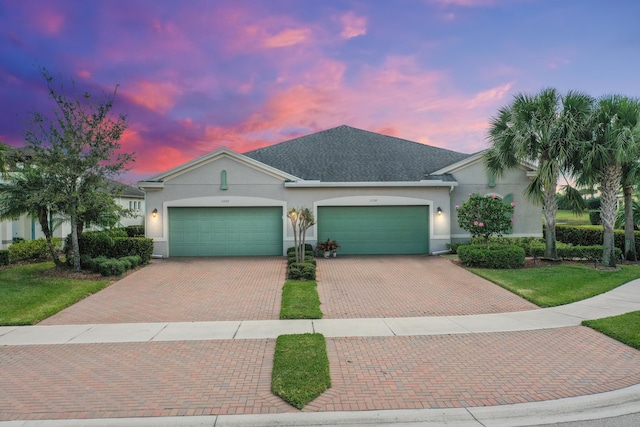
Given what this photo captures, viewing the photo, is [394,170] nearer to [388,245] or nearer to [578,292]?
[388,245]

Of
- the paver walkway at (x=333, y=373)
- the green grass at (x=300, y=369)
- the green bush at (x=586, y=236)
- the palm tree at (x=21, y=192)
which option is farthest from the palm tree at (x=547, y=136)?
the palm tree at (x=21, y=192)

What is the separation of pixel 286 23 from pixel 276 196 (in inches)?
317

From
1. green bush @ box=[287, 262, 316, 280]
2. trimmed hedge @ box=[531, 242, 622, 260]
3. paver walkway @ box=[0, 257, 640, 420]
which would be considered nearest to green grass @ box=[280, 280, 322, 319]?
green bush @ box=[287, 262, 316, 280]

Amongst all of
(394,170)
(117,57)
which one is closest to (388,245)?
(394,170)

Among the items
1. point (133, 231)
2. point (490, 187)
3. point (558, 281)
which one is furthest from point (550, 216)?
point (133, 231)

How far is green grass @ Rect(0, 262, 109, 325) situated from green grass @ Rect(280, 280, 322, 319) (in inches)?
235

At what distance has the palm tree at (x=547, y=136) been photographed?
1509 cm

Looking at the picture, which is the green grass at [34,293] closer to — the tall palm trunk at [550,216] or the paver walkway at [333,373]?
the paver walkway at [333,373]

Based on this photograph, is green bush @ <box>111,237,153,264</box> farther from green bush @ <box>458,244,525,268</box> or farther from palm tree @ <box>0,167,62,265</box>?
green bush @ <box>458,244,525,268</box>

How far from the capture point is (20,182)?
46.4ft

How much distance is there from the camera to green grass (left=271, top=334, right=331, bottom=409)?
5.19 metres

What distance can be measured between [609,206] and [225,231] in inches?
686

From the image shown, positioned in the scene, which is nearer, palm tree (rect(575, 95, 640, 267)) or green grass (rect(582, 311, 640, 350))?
green grass (rect(582, 311, 640, 350))

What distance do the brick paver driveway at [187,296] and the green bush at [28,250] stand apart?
6.18 metres
